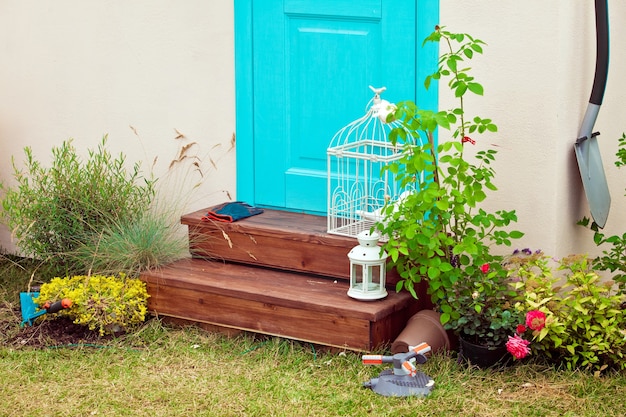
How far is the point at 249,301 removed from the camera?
4.56m

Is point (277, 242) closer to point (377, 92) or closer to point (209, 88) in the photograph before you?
point (377, 92)

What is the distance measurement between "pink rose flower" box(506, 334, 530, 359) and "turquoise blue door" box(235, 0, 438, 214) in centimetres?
125

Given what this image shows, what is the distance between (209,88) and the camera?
17.4 ft

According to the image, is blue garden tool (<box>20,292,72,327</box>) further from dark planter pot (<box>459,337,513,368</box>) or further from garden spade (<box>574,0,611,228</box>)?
garden spade (<box>574,0,611,228</box>)

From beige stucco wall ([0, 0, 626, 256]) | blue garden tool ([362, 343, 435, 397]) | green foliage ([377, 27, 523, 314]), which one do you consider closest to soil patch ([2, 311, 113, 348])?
beige stucco wall ([0, 0, 626, 256])

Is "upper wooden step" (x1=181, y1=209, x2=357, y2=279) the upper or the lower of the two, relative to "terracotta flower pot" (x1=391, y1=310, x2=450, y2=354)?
upper

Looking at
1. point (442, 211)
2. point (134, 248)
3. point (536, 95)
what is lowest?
point (134, 248)

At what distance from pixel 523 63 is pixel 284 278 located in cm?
152

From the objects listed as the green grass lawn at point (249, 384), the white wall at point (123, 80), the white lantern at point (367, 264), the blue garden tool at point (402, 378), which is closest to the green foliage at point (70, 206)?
the white wall at point (123, 80)

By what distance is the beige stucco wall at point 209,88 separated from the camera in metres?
4.34

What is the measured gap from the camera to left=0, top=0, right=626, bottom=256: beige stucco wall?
4336mm

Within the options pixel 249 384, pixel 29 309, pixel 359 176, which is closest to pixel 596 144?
pixel 359 176

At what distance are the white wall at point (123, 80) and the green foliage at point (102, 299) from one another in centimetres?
83

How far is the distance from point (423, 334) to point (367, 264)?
1.31ft
